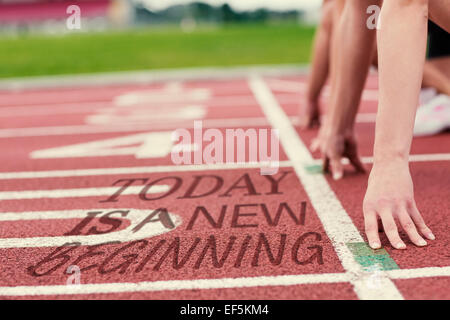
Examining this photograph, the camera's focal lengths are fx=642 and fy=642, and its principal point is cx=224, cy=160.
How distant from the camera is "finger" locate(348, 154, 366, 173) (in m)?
3.51

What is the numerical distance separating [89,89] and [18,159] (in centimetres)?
625

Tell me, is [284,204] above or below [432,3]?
below

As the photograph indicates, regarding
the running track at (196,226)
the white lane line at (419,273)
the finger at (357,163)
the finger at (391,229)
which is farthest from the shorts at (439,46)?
the white lane line at (419,273)

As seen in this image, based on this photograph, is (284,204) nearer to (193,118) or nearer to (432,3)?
(432,3)

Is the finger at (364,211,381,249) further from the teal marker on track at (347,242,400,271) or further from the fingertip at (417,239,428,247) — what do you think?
the fingertip at (417,239,428,247)

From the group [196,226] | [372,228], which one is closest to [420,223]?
[372,228]

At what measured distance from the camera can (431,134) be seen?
15.9ft

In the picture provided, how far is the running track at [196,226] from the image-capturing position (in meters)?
2.04

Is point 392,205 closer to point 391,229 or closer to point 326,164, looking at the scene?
point 391,229

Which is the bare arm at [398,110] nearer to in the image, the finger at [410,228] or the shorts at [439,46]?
the finger at [410,228]

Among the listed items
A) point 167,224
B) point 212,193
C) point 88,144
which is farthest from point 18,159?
point 167,224

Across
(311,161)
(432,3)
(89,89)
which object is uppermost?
(432,3)

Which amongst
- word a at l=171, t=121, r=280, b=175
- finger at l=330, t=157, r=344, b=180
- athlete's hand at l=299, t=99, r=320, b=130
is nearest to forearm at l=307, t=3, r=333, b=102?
athlete's hand at l=299, t=99, r=320, b=130

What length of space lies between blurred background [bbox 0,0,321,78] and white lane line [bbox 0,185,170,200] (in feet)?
4.89
